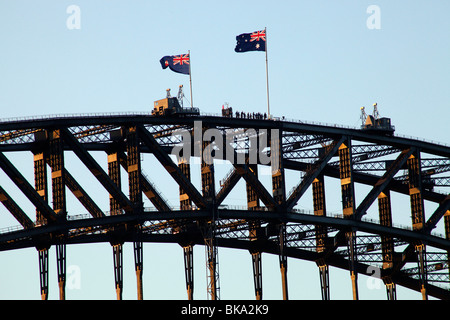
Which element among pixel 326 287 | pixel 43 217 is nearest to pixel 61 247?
pixel 43 217

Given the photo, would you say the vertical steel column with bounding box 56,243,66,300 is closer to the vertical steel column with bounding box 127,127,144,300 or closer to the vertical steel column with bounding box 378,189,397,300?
the vertical steel column with bounding box 127,127,144,300

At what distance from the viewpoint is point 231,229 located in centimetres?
14288

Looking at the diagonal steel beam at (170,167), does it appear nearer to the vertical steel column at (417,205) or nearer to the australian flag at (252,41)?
the australian flag at (252,41)

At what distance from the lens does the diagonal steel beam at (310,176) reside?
456ft

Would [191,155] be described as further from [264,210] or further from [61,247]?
[61,247]

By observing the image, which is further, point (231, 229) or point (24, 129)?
point (231, 229)

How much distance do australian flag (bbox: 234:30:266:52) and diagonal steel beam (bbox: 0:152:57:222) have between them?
31.5 meters

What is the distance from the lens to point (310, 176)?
5531 inches

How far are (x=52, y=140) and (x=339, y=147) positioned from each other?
36061 millimetres

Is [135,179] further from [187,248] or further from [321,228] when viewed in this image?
[321,228]

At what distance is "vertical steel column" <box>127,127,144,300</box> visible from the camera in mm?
131750

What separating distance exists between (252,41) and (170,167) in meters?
19.7

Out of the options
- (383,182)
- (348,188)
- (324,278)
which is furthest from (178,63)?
(324,278)

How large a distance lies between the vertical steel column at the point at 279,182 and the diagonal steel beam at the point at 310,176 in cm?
113
